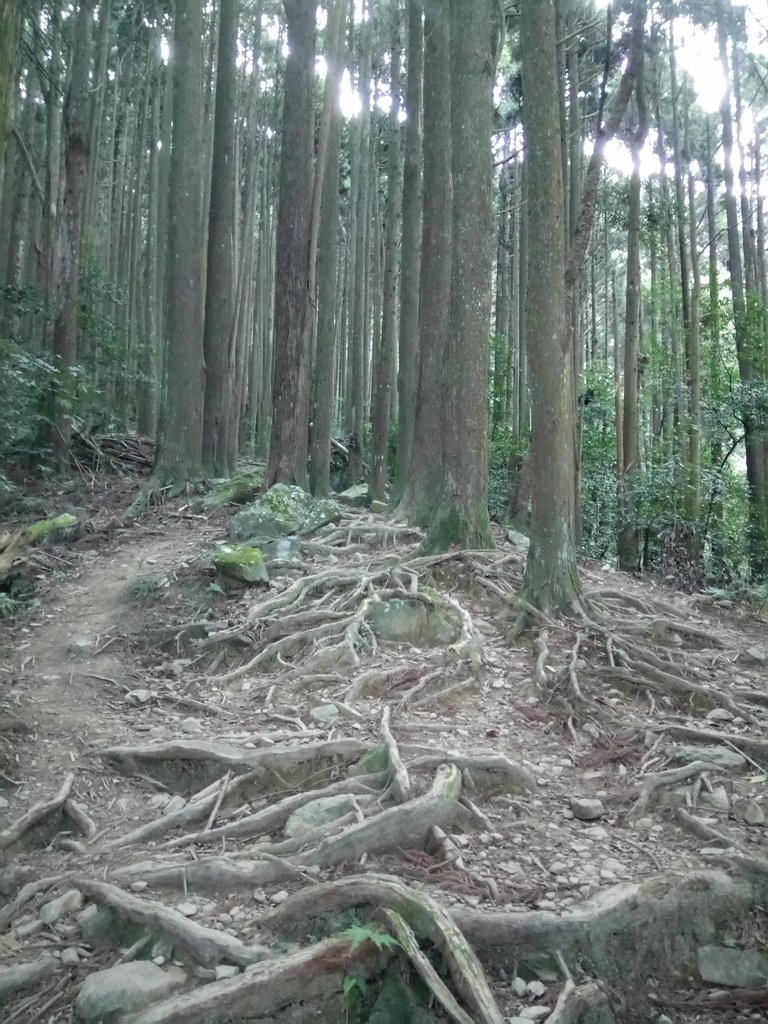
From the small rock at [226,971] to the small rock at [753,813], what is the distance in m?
2.94

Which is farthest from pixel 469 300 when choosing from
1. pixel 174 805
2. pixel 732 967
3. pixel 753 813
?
pixel 732 967

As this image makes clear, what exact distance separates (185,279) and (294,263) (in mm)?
2531

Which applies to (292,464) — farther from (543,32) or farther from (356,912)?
(356,912)

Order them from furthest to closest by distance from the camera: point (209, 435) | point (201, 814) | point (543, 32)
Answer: point (209, 435) → point (543, 32) → point (201, 814)

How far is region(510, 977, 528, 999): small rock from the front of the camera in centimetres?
331

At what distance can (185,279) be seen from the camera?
12.6 meters

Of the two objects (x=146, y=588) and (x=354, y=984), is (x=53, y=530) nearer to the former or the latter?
(x=146, y=588)

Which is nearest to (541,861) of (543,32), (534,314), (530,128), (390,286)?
(534,314)

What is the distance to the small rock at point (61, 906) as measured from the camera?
12.1 ft

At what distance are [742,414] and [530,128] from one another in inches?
386

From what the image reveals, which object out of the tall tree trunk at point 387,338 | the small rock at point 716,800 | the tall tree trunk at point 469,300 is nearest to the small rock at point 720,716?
the small rock at point 716,800

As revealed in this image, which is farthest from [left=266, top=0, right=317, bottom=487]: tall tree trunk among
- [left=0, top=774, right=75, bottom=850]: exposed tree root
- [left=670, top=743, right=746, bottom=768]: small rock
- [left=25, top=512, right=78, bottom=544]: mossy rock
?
[left=670, top=743, right=746, bottom=768]: small rock

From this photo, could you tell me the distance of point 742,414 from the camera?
15000 millimetres

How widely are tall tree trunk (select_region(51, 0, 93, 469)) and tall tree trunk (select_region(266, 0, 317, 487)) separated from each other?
3588 millimetres
